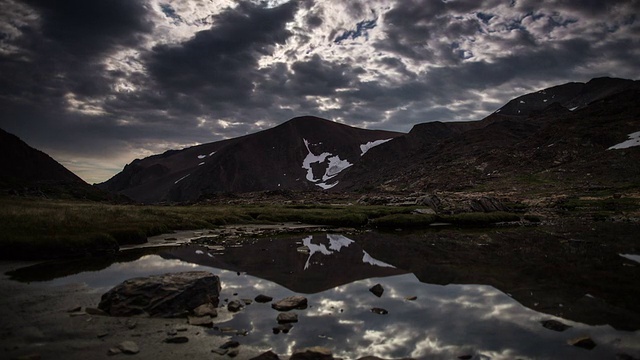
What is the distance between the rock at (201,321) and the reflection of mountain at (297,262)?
18.2 ft

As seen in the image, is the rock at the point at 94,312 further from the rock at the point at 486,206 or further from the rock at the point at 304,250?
the rock at the point at 486,206

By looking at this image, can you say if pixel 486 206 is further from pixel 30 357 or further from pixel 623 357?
pixel 30 357

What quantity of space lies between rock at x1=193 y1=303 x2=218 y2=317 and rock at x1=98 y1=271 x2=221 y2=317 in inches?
25.2

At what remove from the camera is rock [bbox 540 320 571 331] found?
1189 cm

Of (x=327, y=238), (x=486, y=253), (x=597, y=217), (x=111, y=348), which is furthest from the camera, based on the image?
(x=597, y=217)

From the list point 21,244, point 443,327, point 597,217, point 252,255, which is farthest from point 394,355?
point 597,217

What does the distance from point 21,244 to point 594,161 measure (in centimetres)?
15039

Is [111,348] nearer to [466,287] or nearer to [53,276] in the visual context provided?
[53,276]

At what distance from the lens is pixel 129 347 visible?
32.4 ft

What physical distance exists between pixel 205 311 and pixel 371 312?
20.8 feet

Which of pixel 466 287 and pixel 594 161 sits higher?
pixel 594 161

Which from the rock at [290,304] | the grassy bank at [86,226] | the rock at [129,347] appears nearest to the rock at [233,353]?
the rock at [129,347]

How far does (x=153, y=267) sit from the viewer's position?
2217cm

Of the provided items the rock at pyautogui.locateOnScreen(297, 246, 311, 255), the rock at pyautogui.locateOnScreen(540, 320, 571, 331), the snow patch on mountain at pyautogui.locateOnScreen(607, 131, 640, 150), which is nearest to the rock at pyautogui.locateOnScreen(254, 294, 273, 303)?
the rock at pyautogui.locateOnScreen(540, 320, 571, 331)
